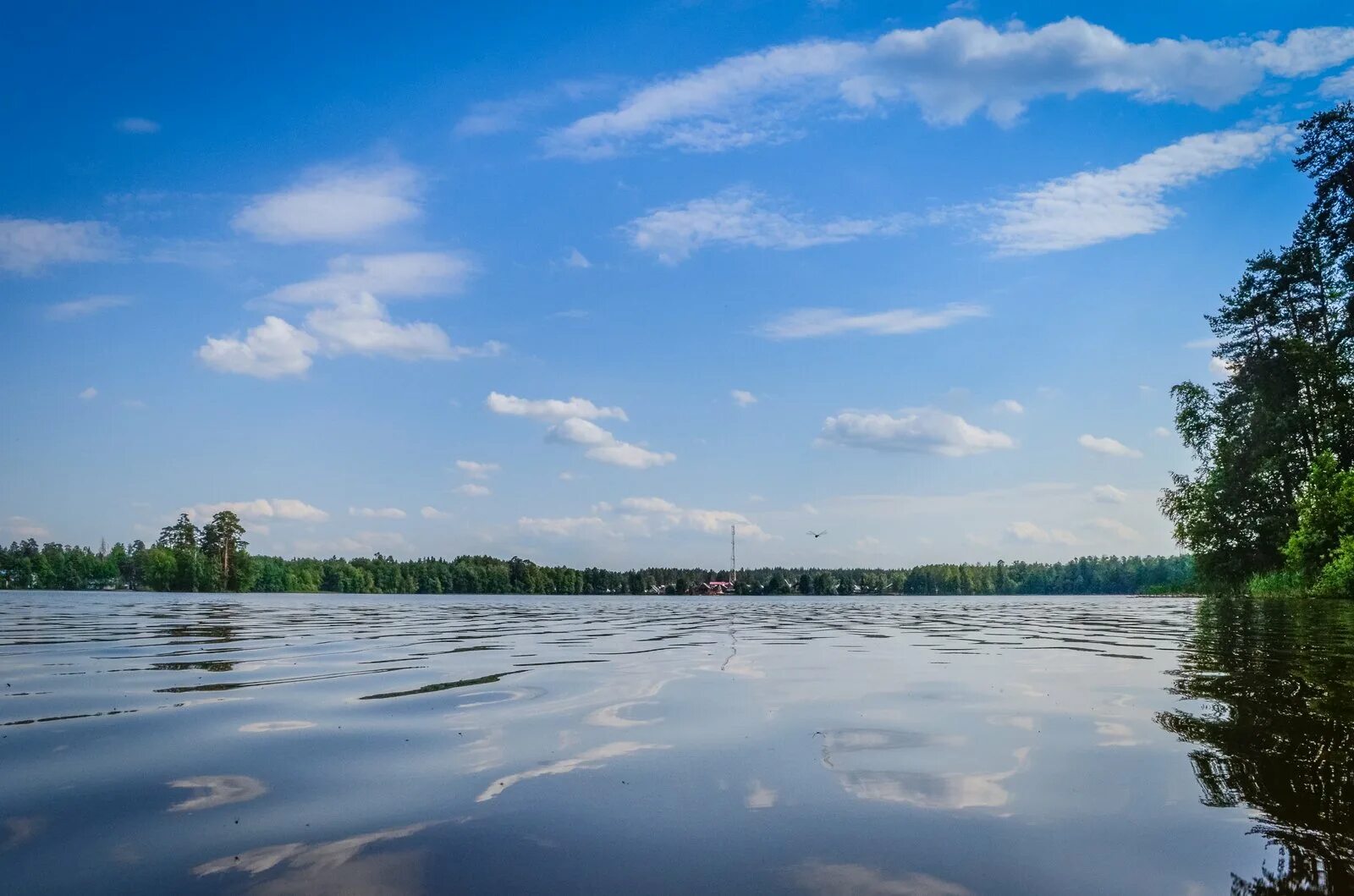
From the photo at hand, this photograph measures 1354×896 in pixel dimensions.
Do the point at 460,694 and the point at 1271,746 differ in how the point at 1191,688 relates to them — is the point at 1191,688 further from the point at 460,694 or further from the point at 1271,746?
the point at 460,694

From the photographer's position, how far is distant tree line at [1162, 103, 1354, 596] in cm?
4028

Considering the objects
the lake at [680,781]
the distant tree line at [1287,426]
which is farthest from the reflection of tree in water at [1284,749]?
the distant tree line at [1287,426]

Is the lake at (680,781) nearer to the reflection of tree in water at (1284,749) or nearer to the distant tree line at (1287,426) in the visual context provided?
the reflection of tree in water at (1284,749)

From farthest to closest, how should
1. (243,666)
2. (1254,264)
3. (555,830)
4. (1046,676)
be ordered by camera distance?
1. (1254,264)
2. (243,666)
3. (1046,676)
4. (555,830)

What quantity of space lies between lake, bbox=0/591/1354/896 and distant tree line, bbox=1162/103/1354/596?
36.3 meters

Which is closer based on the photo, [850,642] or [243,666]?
[243,666]

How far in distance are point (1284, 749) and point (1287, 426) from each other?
1939 inches

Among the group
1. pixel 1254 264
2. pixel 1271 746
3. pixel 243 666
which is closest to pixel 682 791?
pixel 1271 746

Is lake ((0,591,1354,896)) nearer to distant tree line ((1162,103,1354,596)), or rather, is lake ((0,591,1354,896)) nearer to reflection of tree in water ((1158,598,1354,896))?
reflection of tree in water ((1158,598,1354,896))

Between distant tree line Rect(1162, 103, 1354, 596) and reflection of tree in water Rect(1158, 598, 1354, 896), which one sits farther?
distant tree line Rect(1162, 103, 1354, 596)

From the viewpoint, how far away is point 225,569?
142125mm

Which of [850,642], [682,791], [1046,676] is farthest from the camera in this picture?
[850,642]

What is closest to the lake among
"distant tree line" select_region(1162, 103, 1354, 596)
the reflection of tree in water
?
the reflection of tree in water

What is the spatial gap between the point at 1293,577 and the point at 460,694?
5191 cm
